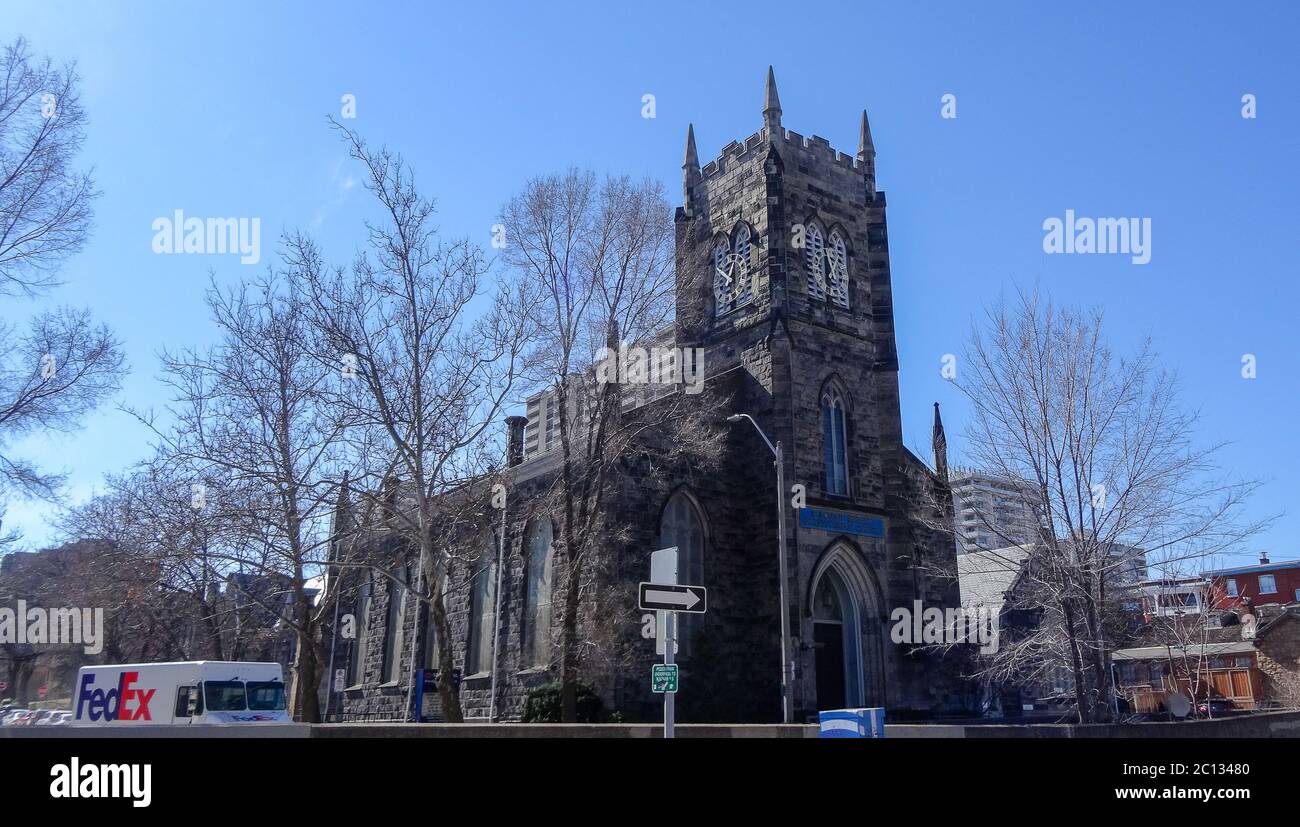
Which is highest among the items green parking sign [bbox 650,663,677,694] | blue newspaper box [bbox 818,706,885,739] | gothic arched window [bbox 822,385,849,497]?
gothic arched window [bbox 822,385,849,497]

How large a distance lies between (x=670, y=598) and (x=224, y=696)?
16497mm

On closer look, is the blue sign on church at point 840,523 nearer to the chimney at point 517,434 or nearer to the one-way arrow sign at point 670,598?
the chimney at point 517,434

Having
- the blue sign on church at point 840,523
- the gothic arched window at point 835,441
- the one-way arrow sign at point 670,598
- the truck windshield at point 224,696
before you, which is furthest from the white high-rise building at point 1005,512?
the truck windshield at point 224,696

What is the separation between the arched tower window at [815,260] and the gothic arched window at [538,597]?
12.0m

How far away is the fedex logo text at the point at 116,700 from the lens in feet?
75.6

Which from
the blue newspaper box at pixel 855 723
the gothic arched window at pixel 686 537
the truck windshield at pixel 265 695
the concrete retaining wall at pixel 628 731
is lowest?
the truck windshield at pixel 265 695

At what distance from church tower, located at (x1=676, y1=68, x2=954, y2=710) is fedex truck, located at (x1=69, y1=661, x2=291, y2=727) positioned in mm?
14109

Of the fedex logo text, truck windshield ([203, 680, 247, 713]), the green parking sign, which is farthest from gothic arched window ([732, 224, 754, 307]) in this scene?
the green parking sign

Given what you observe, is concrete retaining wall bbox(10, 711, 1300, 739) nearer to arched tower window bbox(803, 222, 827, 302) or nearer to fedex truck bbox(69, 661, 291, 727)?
fedex truck bbox(69, 661, 291, 727)

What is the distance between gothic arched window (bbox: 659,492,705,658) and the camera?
1103 inches

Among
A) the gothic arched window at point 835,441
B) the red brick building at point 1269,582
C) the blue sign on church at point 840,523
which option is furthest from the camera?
the red brick building at point 1269,582
